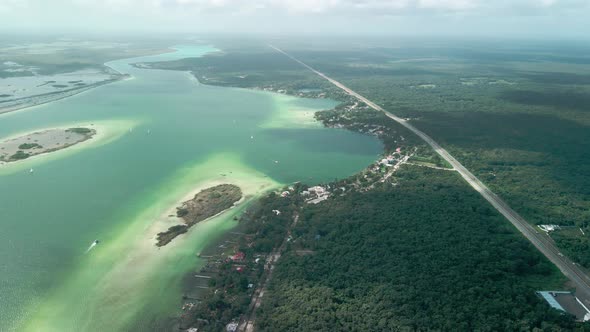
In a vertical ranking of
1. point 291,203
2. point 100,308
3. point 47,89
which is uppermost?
A: point 47,89

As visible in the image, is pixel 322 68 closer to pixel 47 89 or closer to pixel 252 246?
pixel 47 89

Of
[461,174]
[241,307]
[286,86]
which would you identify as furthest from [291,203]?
[286,86]

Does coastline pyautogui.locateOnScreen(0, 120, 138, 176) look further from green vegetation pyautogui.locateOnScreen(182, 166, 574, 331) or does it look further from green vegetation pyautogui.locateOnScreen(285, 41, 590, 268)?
green vegetation pyautogui.locateOnScreen(285, 41, 590, 268)

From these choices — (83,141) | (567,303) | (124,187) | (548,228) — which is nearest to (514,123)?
(548,228)

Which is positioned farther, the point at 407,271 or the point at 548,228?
the point at 548,228

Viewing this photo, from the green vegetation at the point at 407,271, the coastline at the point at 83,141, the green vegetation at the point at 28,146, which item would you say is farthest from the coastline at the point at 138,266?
the green vegetation at the point at 28,146

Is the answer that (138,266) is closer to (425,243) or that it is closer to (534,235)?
(425,243)
